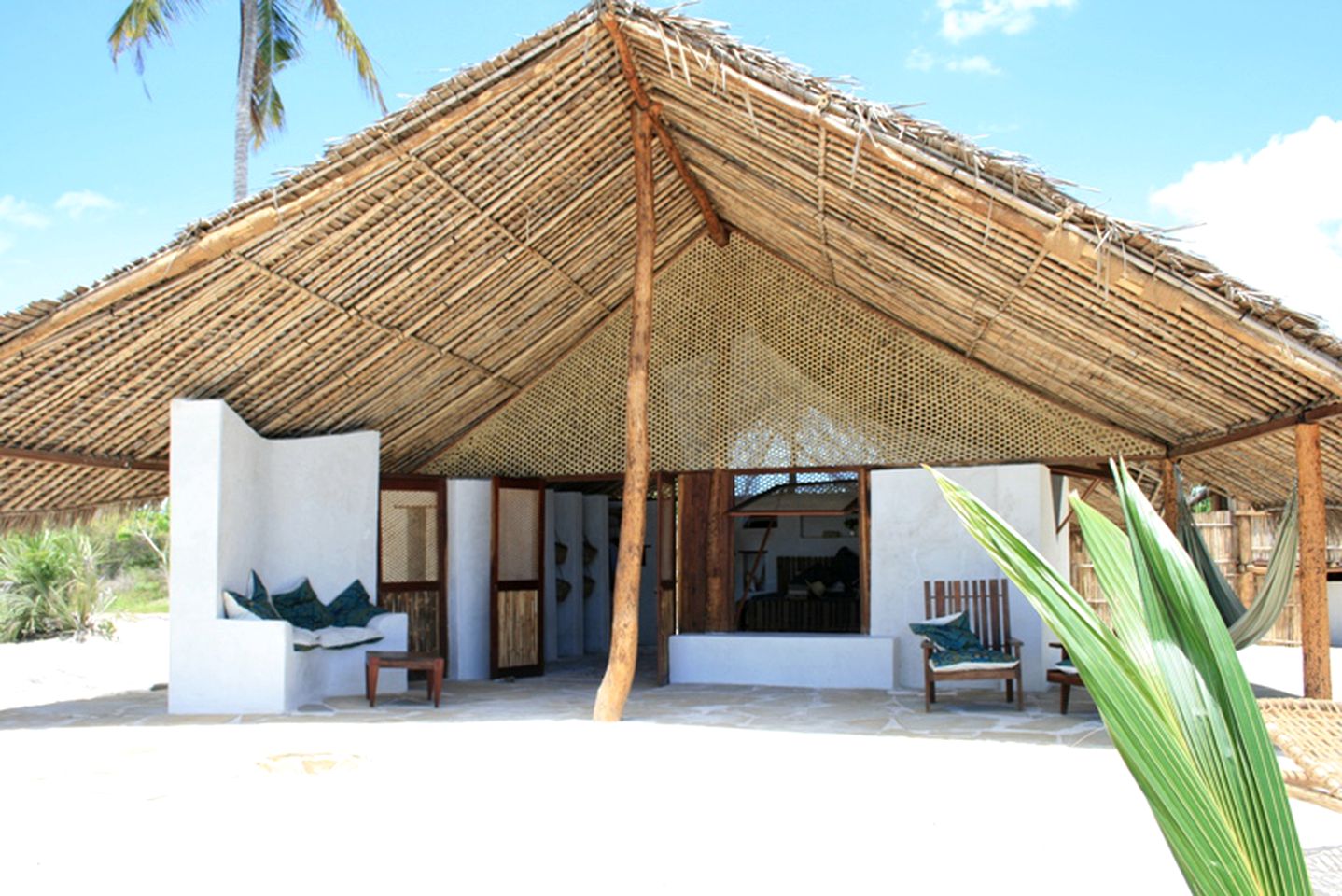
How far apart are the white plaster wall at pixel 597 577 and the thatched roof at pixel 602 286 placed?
3006 mm

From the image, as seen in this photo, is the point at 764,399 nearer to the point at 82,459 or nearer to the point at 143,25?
the point at 82,459

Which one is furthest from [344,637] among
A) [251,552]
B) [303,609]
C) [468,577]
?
[468,577]

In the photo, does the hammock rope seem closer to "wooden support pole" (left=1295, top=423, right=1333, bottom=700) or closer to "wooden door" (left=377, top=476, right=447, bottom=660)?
"wooden support pole" (left=1295, top=423, right=1333, bottom=700)

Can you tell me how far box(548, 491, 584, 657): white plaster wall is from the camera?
37.1 ft

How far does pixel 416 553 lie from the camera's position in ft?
31.1

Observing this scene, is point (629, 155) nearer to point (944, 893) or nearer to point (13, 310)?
point (13, 310)

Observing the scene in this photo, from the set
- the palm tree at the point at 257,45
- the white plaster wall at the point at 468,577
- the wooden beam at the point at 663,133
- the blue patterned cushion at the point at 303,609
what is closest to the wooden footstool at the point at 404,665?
the blue patterned cushion at the point at 303,609

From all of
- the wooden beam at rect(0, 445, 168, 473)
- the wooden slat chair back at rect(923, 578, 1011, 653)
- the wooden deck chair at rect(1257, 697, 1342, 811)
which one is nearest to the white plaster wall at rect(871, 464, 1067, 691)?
the wooden slat chair back at rect(923, 578, 1011, 653)

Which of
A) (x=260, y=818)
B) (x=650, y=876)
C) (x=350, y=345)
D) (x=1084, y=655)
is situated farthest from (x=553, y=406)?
(x=1084, y=655)

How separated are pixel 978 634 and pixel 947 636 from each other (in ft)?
1.84

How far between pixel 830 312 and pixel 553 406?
233cm

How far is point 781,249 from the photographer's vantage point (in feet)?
28.1

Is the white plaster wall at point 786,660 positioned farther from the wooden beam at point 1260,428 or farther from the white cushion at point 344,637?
the wooden beam at point 1260,428

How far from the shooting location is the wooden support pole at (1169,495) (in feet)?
26.6
